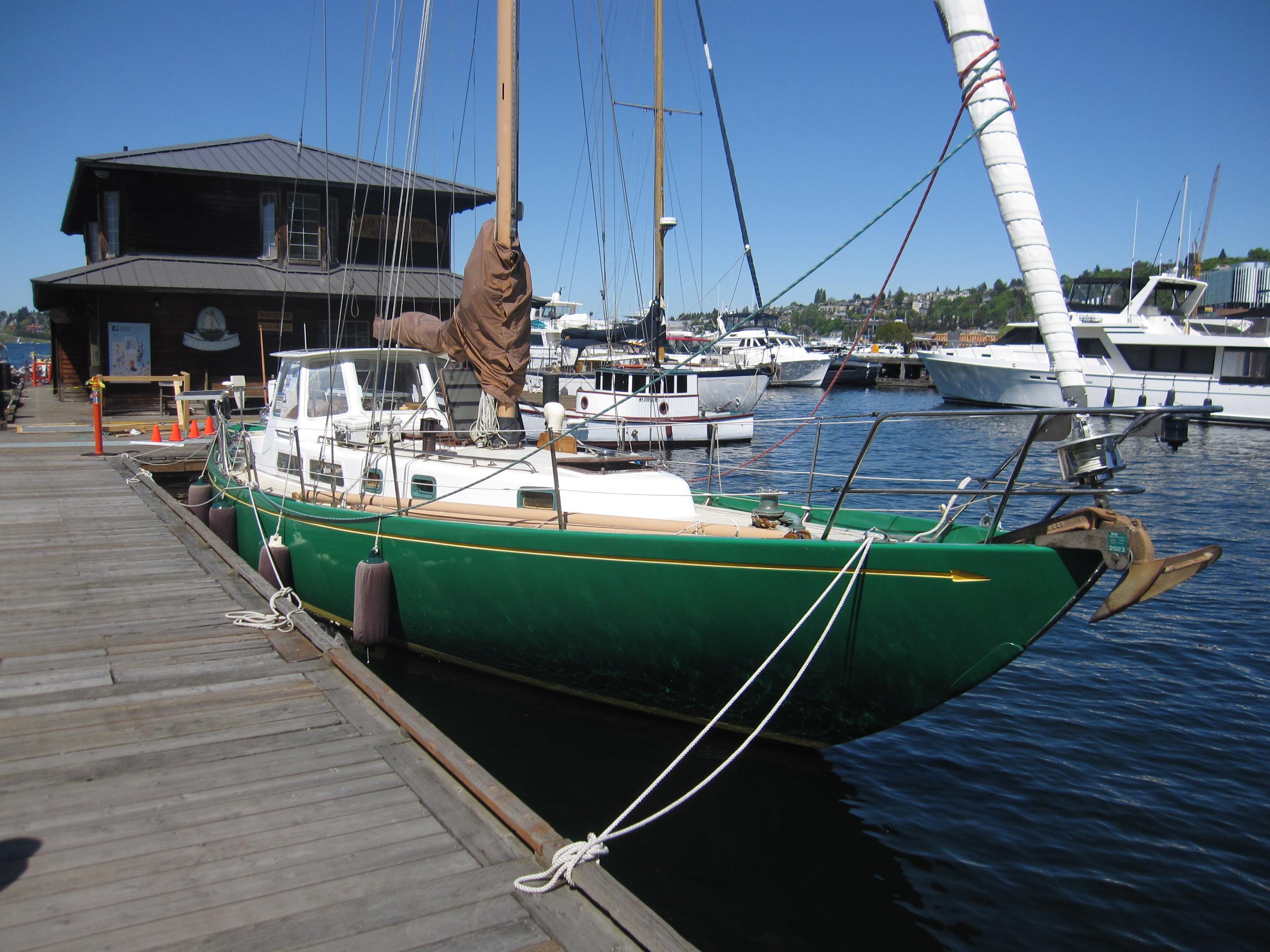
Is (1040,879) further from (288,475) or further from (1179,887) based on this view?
(288,475)

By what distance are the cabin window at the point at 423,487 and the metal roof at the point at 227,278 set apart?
1270cm

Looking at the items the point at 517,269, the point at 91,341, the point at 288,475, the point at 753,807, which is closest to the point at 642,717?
the point at 753,807

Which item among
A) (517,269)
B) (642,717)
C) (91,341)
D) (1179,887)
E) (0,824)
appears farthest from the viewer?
(91,341)

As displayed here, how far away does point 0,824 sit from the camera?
383 cm

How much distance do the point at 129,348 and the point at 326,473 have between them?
52.2 feet

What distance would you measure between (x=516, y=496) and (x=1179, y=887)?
536 centimetres

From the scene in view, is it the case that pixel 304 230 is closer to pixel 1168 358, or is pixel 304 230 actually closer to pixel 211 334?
pixel 211 334

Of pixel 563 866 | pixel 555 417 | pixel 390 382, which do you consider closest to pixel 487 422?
pixel 555 417

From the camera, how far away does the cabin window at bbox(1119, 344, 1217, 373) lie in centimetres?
3344

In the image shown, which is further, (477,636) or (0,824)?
(477,636)

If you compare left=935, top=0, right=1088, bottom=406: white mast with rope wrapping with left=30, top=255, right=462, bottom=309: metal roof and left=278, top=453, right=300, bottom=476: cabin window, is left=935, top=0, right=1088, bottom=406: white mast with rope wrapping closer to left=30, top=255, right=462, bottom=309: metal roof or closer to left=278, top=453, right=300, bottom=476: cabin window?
left=278, top=453, right=300, bottom=476: cabin window

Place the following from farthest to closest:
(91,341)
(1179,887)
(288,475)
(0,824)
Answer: (91,341) < (288,475) < (1179,887) < (0,824)

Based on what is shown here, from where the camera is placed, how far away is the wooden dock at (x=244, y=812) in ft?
10.6

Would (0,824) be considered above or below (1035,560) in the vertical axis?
below
